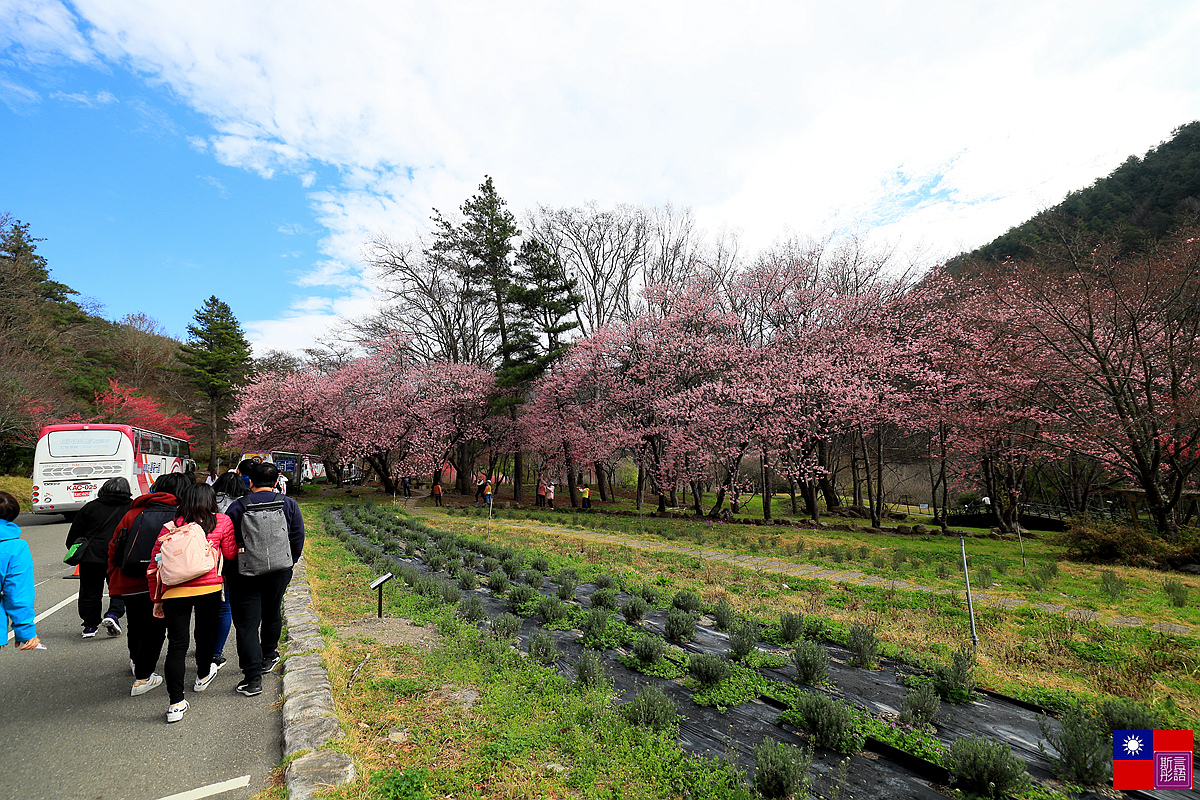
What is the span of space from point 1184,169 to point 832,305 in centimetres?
2228

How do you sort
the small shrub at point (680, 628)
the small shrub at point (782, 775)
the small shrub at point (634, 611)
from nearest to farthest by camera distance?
1. the small shrub at point (782, 775)
2. the small shrub at point (680, 628)
3. the small shrub at point (634, 611)

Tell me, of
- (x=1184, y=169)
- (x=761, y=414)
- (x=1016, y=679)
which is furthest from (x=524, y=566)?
(x=1184, y=169)

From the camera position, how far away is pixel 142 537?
405cm

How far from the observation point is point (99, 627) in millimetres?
5656

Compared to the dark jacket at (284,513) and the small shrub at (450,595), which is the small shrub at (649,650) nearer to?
the small shrub at (450,595)

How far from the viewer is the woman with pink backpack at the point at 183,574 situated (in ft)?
11.9

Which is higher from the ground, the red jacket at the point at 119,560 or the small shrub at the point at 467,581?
the red jacket at the point at 119,560

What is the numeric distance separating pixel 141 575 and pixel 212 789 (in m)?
2.01

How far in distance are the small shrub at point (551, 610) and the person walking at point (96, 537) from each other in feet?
14.2

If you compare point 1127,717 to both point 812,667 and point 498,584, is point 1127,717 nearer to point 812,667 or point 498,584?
point 812,667

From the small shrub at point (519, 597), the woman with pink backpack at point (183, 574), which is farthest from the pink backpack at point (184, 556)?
the small shrub at point (519, 597)

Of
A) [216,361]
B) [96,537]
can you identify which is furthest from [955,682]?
[216,361]

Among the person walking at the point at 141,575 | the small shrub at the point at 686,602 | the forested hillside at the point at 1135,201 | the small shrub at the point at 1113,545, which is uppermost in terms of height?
the forested hillside at the point at 1135,201

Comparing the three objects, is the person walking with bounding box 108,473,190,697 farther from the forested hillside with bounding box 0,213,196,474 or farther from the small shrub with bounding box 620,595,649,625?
the forested hillside with bounding box 0,213,196,474
